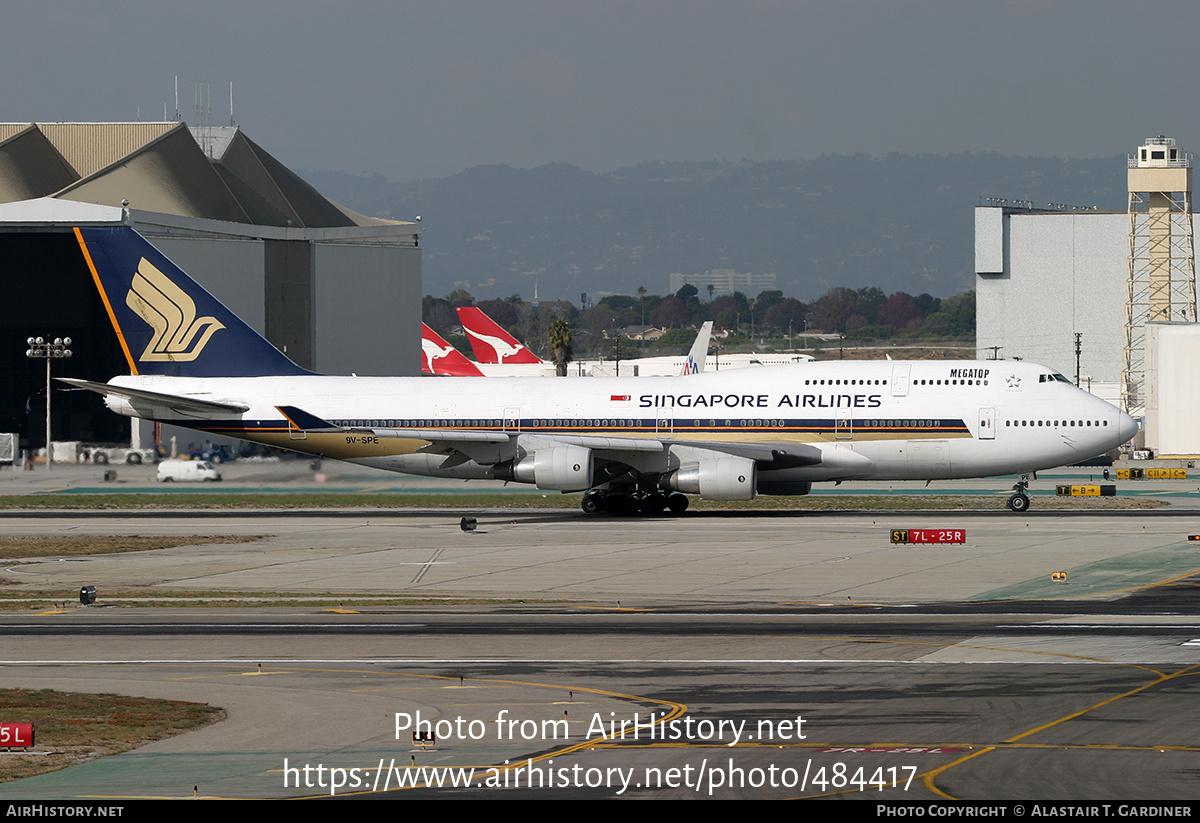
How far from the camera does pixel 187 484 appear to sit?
62875 millimetres

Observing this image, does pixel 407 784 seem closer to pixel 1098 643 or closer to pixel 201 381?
pixel 1098 643

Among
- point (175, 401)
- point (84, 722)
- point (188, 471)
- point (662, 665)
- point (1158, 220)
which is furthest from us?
point (1158, 220)

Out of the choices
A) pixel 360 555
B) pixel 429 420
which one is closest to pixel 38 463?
pixel 429 420

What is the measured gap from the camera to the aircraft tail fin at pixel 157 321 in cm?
5419

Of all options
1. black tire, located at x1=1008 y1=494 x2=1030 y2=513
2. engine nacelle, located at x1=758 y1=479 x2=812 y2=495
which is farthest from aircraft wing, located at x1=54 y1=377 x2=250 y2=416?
black tire, located at x1=1008 y1=494 x2=1030 y2=513

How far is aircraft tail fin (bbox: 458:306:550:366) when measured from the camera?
408ft

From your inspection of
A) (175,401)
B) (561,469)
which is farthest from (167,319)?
(561,469)

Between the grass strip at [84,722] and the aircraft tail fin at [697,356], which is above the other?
the aircraft tail fin at [697,356]

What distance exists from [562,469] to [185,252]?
5247 cm

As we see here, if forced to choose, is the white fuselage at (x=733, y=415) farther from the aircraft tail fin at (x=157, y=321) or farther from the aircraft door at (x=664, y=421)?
the aircraft tail fin at (x=157, y=321)

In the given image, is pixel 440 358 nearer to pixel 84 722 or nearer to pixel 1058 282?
pixel 1058 282

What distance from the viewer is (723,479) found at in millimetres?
48250

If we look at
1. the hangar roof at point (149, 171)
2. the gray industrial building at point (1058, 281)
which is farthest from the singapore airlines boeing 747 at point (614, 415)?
the gray industrial building at point (1058, 281)

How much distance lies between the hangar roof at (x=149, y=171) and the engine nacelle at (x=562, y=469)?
2198 inches
